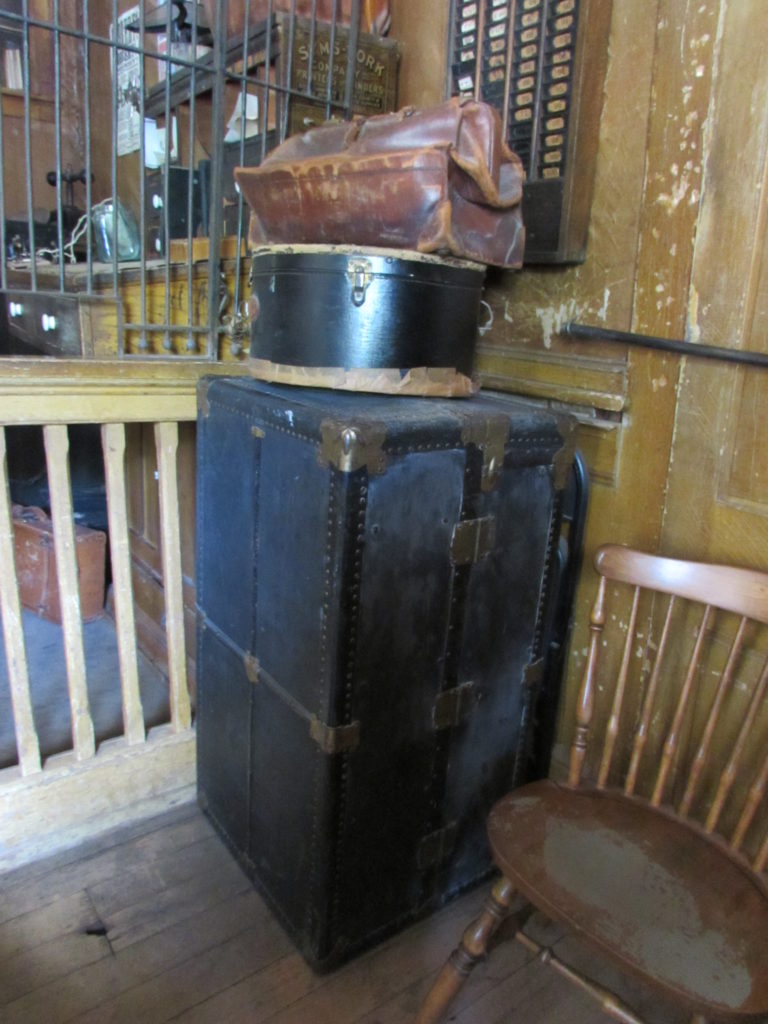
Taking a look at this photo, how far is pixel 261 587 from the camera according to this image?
1450mm

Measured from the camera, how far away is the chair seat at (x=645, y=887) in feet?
3.22

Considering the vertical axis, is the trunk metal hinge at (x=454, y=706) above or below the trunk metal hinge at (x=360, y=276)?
below

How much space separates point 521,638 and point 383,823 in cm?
44

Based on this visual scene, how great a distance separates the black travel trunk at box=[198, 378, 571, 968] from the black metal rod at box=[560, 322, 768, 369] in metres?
0.23

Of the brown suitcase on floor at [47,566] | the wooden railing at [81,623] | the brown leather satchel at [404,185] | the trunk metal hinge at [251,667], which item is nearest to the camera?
the brown leather satchel at [404,185]

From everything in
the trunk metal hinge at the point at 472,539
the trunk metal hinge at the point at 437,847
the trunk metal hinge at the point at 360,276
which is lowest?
the trunk metal hinge at the point at 437,847

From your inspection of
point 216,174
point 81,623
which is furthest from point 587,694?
point 216,174

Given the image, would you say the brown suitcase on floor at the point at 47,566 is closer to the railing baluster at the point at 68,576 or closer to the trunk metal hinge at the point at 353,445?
the railing baluster at the point at 68,576

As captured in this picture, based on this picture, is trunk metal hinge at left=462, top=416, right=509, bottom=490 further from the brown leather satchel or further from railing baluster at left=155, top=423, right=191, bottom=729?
railing baluster at left=155, top=423, right=191, bottom=729

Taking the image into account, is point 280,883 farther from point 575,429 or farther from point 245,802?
point 575,429

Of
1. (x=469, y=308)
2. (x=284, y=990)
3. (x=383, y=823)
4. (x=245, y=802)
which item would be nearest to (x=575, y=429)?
(x=469, y=308)

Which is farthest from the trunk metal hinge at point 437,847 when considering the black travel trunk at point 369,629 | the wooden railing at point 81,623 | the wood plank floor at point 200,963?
the wooden railing at point 81,623

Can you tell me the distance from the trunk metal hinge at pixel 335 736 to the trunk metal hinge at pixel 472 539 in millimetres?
342

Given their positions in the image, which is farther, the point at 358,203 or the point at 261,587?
the point at 261,587
